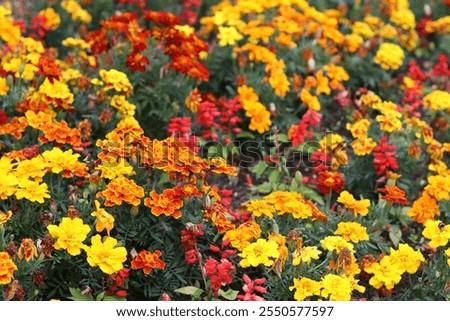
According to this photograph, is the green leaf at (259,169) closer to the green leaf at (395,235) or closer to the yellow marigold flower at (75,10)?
the green leaf at (395,235)

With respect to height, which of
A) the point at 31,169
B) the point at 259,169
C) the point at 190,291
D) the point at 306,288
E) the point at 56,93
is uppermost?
the point at 56,93

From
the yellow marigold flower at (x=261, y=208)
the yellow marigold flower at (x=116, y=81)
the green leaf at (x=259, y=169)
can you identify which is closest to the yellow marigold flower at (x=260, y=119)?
the green leaf at (x=259, y=169)

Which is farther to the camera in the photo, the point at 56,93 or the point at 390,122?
the point at 390,122

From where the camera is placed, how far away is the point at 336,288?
370 centimetres

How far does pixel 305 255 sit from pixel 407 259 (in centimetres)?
51

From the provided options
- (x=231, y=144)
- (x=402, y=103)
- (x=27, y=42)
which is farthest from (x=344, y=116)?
(x=27, y=42)

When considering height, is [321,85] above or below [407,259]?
above

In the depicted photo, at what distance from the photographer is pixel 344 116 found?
577cm

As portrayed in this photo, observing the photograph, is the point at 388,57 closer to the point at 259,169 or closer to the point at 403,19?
the point at 403,19

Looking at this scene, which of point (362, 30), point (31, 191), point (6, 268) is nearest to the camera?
point (6, 268)

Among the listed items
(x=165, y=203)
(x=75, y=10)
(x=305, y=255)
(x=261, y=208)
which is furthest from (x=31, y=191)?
(x=75, y=10)

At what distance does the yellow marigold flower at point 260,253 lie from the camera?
3.83 metres
